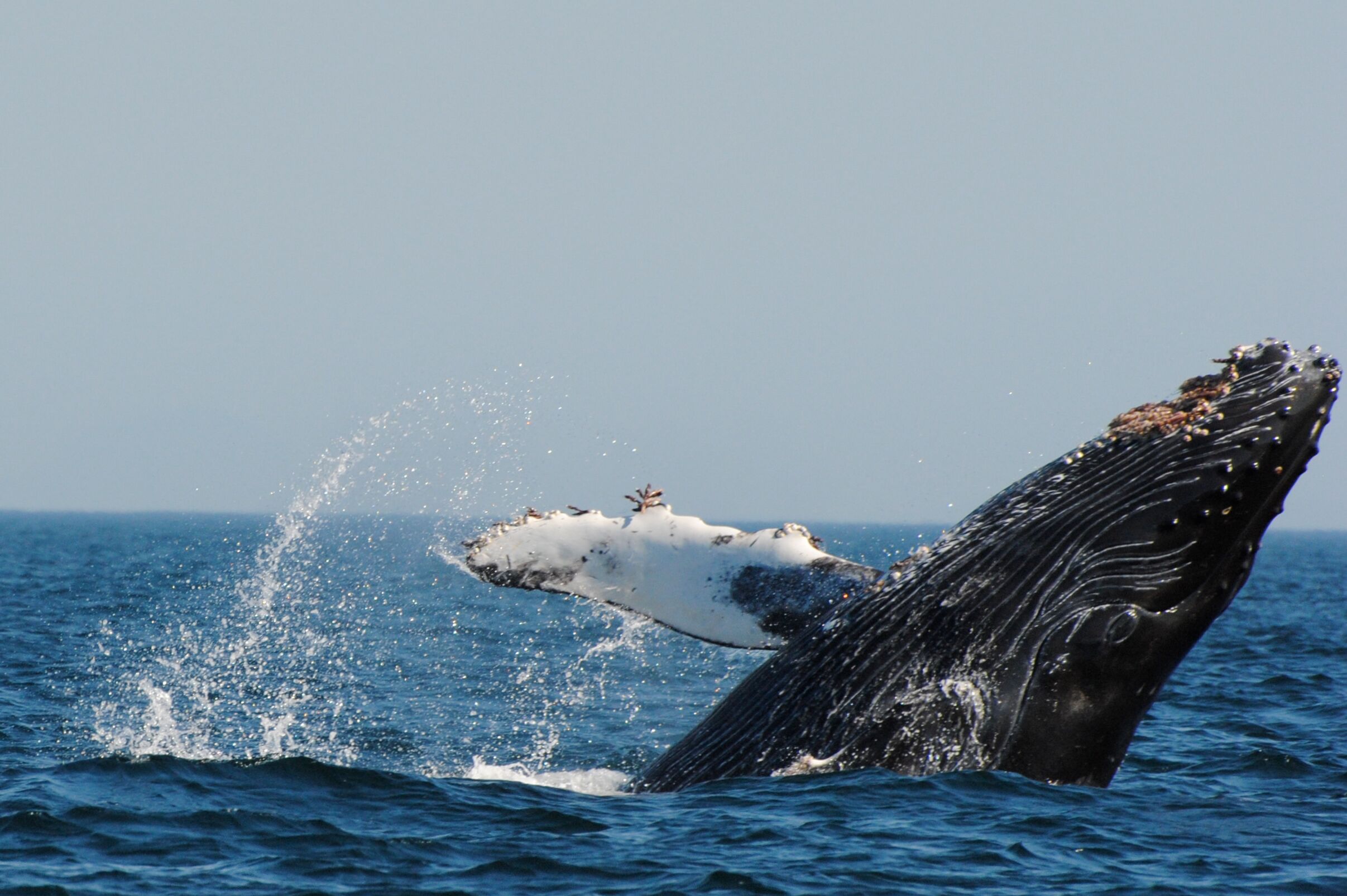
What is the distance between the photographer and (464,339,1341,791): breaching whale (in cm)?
727

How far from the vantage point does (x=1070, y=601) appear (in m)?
7.45

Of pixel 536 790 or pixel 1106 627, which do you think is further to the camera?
pixel 536 790

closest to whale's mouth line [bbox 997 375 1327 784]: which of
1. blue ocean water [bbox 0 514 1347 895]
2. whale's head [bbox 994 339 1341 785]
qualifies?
whale's head [bbox 994 339 1341 785]

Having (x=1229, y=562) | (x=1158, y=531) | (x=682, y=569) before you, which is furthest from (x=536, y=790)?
(x=1229, y=562)

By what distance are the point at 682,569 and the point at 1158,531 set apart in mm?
2718

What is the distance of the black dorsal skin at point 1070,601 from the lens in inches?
286

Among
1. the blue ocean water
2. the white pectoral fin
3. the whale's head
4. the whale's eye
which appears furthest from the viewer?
the white pectoral fin

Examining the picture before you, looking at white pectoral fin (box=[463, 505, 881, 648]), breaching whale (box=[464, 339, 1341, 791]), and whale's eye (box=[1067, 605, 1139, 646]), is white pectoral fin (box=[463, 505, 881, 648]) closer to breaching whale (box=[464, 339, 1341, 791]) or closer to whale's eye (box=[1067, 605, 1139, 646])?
Answer: breaching whale (box=[464, 339, 1341, 791])

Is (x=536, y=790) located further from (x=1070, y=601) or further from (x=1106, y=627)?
(x=1106, y=627)

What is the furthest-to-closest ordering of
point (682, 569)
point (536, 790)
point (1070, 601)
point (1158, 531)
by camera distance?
point (536, 790) < point (682, 569) < point (1070, 601) < point (1158, 531)

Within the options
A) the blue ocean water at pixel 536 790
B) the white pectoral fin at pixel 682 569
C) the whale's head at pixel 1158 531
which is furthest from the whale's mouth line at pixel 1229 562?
the white pectoral fin at pixel 682 569

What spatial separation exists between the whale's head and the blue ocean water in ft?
2.44

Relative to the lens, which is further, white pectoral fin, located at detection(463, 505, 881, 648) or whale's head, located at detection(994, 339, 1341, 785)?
white pectoral fin, located at detection(463, 505, 881, 648)

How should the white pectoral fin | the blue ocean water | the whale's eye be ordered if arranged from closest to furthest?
the whale's eye < the blue ocean water < the white pectoral fin
